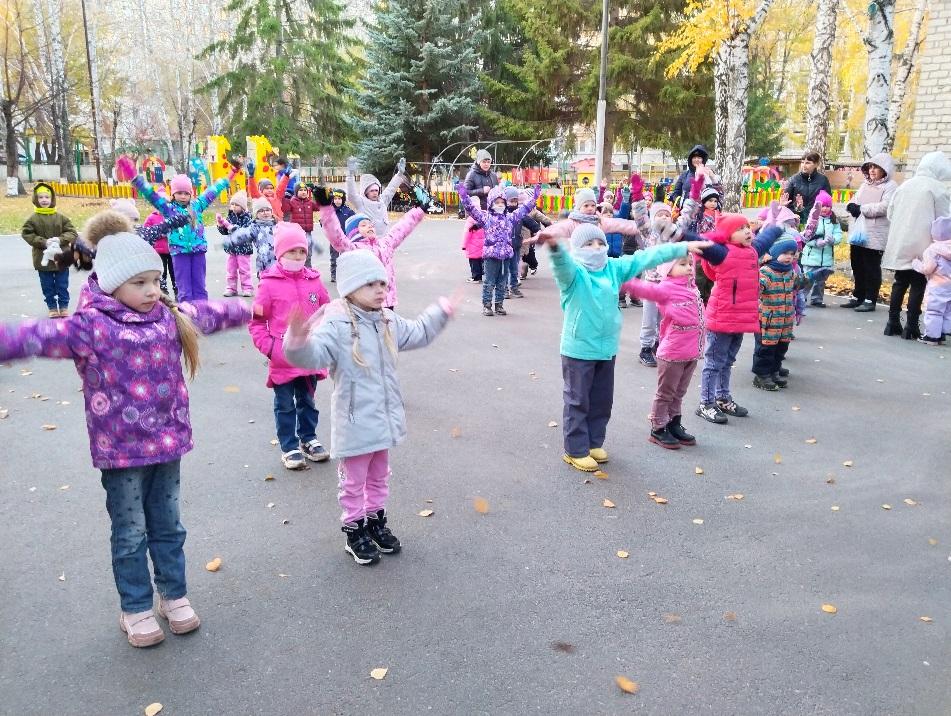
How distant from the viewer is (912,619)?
12.5 ft

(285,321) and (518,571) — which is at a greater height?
(285,321)

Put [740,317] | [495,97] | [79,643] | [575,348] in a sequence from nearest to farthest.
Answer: [79,643] < [575,348] < [740,317] < [495,97]

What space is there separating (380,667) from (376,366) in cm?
156

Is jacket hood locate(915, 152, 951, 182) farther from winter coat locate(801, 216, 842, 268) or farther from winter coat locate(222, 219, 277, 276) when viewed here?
winter coat locate(222, 219, 277, 276)

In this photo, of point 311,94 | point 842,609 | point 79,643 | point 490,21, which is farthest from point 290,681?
point 311,94

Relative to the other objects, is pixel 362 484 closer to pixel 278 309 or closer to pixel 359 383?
pixel 359 383

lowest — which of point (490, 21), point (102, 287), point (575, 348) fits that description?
point (575, 348)

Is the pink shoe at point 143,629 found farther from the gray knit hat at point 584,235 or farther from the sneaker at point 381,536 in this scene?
the gray knit hat at point 584,235

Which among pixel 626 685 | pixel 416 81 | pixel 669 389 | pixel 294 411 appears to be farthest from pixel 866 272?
pixel 416 81

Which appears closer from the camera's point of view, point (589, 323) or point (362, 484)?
point (362, 484)

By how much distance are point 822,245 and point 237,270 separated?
929 centimetres

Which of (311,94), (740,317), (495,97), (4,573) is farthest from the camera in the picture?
(311,94)

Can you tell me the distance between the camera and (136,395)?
11.0 feet

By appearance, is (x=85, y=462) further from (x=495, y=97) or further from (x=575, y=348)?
(x=495, y=97)
